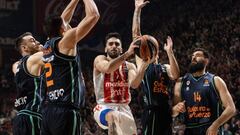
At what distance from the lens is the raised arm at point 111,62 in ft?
20.7

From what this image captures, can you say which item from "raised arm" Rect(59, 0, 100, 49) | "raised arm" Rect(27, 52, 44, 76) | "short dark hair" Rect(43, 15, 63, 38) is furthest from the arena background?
"raised arm" Rect(59, 0, 100, 49)

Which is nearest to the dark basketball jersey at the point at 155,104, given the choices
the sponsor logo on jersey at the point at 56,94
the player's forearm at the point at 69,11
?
the player's forearm at the point at 69,11

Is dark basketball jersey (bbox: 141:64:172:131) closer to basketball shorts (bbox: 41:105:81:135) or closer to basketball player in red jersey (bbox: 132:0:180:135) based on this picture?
basketball player in red jersey (bbox: 132:0:180:135)

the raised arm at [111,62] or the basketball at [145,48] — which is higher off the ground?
the basketball at [145,48]

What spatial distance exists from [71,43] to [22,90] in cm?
169

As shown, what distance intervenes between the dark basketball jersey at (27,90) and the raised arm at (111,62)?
35.5 inches

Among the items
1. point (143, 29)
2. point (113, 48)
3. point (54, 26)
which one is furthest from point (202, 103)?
point (143, 29)

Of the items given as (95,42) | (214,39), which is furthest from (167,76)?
(95,42)

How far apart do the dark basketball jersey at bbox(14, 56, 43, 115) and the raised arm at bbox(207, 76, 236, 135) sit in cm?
234

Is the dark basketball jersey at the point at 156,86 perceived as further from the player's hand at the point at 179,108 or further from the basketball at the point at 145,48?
the basketball at the point at 145,48

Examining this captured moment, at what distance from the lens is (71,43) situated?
5250 mm

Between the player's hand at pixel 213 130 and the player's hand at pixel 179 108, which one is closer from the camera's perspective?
the player's hand at pixel 213 130

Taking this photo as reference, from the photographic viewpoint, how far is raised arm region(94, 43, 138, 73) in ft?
20.7

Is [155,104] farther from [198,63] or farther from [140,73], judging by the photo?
[198,63]
